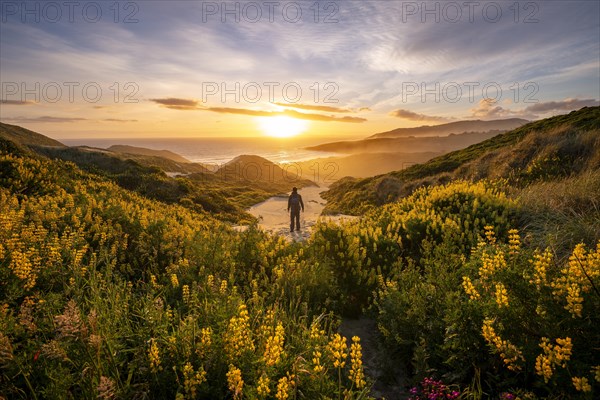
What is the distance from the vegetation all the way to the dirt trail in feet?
0.25

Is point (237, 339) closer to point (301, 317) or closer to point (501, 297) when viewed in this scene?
point (301, 317)

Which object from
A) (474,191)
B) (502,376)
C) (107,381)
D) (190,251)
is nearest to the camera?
(107,381)

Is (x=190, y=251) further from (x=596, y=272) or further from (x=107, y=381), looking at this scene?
(x=596, y=272)

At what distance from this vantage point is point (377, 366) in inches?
169

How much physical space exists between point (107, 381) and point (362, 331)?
3.77 m

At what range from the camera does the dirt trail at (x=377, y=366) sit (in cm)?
396

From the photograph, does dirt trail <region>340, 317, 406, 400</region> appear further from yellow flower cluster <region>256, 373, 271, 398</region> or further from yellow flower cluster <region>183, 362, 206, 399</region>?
yellow flower cluster <region>183, 362, 206, 399</region>

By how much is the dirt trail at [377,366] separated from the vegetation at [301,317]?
8cm

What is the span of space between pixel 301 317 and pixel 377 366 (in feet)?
3.86

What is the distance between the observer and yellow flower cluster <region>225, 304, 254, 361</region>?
3023mm

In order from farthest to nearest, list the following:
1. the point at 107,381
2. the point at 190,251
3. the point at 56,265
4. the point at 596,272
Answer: the point at 190,251 → the point at 56,265 → the point at 596,272 → the point at 107,381

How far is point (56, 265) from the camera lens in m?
4.91

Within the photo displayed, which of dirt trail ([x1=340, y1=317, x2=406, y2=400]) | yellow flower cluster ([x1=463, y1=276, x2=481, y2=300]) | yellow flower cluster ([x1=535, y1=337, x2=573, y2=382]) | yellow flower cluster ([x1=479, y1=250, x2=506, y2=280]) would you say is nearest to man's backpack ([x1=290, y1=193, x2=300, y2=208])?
dirt trail ([x1=340, y1=317, x2=406, y2=400])

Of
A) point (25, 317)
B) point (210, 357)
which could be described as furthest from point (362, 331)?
point (25, 317)
